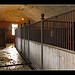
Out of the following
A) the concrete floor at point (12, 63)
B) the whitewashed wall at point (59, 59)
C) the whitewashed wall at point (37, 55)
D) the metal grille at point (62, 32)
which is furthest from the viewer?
the concrete floor at point (12, 63)

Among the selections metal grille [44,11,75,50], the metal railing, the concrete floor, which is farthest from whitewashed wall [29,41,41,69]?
the concrete floor

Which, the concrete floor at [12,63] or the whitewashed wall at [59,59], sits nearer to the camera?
the whitewashed wall at [59,59]

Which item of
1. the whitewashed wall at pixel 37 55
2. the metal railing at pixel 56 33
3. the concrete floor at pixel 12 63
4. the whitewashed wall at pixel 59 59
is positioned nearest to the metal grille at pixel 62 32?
the metal railing at pixel 56 33

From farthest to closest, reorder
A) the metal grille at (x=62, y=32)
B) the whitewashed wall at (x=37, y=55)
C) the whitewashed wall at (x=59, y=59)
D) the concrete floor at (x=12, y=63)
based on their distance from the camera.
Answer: the concrete floor at (x=12, y=63) → the whitewashed wall at (x=37, y=55) → the metal grille at (x=62, y=32) → the whitewashed wall at (x=59, y=59)

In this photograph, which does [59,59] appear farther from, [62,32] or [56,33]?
[56,33]

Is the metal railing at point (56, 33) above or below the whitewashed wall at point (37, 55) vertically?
above

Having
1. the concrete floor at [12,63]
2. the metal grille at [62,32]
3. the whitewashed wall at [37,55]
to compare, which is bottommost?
the concrete floor at [12,63]

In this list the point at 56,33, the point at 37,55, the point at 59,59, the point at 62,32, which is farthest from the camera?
the point at 37,55

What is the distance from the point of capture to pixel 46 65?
2973 mm

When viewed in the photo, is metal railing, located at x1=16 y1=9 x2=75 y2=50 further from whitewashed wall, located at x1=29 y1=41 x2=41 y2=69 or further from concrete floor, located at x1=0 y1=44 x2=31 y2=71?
concrete floor, located at x1=0 y1=44 x2=31 y2=71

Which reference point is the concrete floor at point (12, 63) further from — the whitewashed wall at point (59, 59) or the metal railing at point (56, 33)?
the whitewashed wall at point (59, 59)

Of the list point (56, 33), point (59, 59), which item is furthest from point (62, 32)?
point (59, 59)

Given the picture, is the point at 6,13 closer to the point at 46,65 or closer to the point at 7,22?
the point at 7,22
